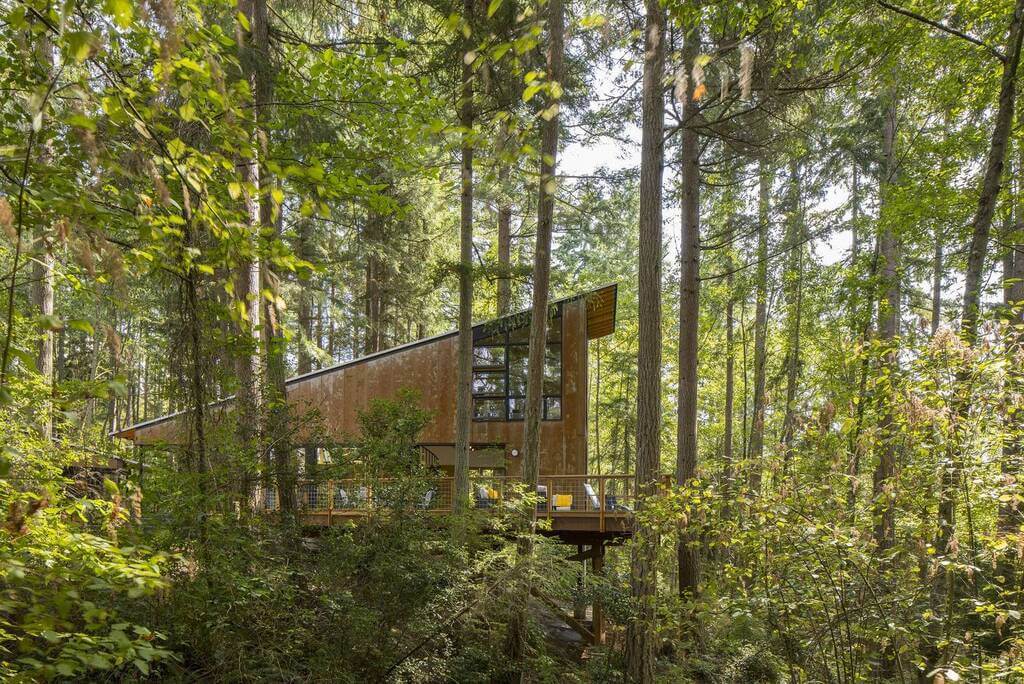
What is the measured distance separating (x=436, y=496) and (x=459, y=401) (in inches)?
57.1

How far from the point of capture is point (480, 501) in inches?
416

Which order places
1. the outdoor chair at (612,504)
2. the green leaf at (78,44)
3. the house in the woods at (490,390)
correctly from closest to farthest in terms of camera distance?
the green leaf at (78,44), the outdoor chair at (612,504), the house in the woods at (490,390)

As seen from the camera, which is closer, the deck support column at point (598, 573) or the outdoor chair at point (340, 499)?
the outdoor chair at point (340, 499)

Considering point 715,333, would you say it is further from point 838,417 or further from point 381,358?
point 838,417

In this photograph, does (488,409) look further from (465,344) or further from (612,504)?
(465,344)

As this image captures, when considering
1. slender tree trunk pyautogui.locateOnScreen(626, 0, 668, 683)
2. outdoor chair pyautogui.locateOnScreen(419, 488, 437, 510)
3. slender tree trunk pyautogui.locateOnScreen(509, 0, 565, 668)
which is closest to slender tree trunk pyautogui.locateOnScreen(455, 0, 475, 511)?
outdoor chair pyautogui.locateOnScreen(419, 488, 437, 510)

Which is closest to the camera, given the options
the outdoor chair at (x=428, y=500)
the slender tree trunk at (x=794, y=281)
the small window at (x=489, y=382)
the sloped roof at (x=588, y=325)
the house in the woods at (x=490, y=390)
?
the outdoor chair at (x=428, y=500)

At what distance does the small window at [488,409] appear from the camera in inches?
529

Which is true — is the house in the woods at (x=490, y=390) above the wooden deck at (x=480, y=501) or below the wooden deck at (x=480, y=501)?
above

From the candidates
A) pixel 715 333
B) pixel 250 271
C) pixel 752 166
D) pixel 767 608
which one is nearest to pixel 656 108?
pixel 250 271

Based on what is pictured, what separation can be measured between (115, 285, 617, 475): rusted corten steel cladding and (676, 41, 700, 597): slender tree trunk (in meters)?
2.17

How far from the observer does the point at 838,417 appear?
5113mm

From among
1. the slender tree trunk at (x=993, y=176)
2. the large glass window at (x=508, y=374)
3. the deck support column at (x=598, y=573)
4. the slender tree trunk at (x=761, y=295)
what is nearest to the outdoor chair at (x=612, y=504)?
the deck support column at (x=598, y=573)

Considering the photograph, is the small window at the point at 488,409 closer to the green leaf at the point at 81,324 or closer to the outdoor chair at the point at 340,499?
the outdoor chair at the point at 340,499
